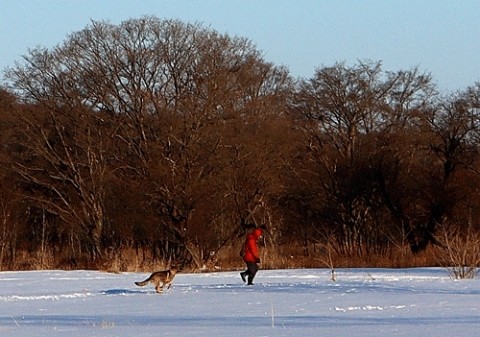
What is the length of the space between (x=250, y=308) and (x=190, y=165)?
2216 centimetres

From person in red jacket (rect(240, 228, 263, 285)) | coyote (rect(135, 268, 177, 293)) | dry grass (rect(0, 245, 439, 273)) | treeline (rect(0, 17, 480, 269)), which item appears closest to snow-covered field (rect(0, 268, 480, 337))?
coyote (rect(135, 268, 177, 293))

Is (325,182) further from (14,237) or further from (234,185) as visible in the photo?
(14,237)

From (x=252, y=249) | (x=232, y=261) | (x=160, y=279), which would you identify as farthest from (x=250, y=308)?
(x=232, y=261)

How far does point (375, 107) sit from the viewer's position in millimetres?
47594

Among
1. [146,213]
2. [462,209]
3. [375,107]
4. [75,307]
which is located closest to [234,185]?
[146,213]

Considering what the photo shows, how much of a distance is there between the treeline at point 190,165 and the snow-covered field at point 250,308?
43.1 feet

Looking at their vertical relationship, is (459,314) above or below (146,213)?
below

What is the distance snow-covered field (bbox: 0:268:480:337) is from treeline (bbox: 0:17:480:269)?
1315 cm

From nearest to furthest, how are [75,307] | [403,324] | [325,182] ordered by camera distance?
1. [403,324]
2. [75,307]
3. [325,182]

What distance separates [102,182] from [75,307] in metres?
23.3

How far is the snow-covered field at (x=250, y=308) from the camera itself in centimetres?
1170

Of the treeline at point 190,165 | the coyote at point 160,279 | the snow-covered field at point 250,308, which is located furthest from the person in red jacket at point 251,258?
the treeline at point 190,165

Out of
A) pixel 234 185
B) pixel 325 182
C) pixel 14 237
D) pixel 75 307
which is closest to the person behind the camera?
pixel 75 307

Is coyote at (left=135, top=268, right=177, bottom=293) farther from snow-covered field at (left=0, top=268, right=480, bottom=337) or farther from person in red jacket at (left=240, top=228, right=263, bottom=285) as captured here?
person in red jacket at (left=240, top=228, right=263, bottom=285)
